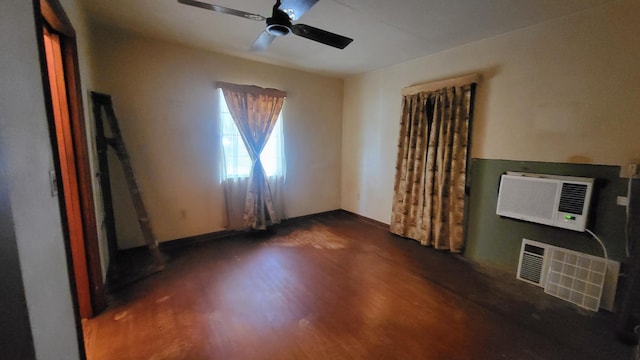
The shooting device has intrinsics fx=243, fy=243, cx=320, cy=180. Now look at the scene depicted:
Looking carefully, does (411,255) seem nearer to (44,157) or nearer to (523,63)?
(523,63)

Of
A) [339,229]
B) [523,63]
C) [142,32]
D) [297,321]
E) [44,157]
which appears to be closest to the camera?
[44,157]

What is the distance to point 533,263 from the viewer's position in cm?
234

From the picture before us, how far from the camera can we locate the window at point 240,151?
332 centimetres

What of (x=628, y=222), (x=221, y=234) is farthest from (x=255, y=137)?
(x=628, y=222)

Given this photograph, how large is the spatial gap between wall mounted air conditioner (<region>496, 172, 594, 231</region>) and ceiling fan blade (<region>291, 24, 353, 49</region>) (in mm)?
2118

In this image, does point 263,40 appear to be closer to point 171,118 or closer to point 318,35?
point 318,35

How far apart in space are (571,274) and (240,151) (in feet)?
12.5

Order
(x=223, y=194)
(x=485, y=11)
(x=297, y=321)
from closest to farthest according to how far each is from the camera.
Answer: (x=297, y=321) → (x=485, y=11) → (x=223, y=194)

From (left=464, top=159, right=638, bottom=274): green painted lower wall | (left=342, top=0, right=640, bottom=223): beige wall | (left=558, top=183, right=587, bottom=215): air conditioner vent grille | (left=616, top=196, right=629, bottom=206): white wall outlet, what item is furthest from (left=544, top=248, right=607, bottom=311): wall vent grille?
(left=342, top=0, right=640, bottom=223): beige wall

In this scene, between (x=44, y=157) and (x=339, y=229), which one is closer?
(x=44, y=157)

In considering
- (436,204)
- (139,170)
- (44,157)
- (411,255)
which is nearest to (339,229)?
(411,255)

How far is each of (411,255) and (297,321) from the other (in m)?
1.71

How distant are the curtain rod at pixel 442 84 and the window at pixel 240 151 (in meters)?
1.92

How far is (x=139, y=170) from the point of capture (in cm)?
284
